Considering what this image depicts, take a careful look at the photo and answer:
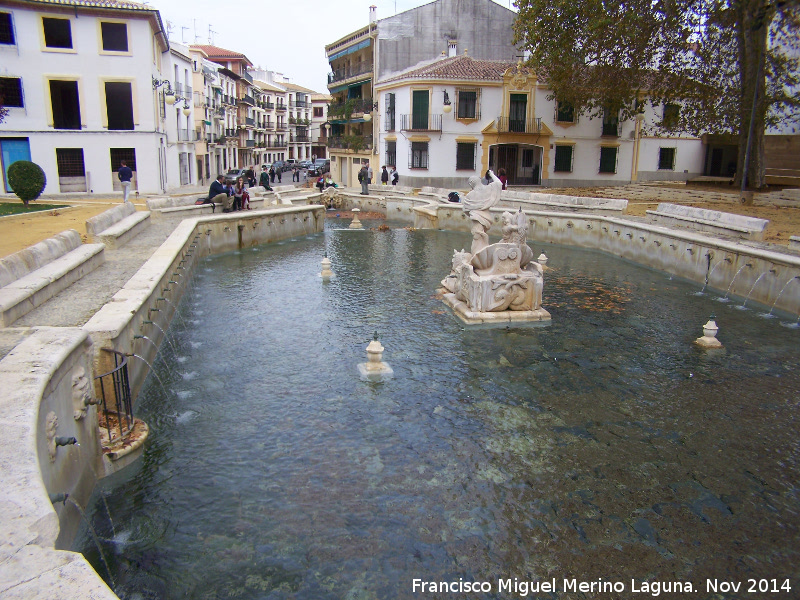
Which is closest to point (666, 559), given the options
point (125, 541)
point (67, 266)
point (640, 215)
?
point (125, 541)

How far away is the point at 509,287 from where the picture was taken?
1152cm

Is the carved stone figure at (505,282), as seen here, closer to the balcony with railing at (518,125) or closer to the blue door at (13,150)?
the balcony with railing at (518,125)

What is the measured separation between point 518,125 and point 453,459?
3167cm

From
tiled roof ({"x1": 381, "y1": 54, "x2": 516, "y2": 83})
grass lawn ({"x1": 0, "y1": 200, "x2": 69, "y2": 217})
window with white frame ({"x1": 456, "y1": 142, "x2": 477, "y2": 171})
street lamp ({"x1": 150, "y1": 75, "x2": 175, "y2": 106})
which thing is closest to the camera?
grass lawn ({"x1": 0, "y1": 200, "x2": 69, "y2": 217})

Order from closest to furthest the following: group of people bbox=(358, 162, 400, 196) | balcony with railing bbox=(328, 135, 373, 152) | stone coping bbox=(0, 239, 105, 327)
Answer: stone coping bbox=(0, 239, 105, 327)
group of people bbox=(358, 162, 400, 196)
balcony with railing bbox=(328, 135, 373, 152)

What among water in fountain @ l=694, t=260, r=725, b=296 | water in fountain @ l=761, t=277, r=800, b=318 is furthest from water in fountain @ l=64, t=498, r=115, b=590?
water in fountain @ l=694, t=260, r=725, b=296

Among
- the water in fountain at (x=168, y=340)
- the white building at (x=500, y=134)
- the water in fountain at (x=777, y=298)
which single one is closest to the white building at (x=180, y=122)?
the white building at (x=500, y=134)

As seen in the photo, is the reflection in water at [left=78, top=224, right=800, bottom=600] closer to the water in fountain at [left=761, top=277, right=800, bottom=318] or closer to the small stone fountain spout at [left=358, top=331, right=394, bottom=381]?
the small stone fountain spout at [left=358, top=331, right=394, bottom=381]

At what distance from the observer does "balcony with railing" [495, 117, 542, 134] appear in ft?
116

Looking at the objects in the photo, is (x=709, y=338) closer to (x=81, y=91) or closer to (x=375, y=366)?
(x=375, y=366)

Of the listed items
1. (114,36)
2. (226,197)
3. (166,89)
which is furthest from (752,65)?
(166,89)

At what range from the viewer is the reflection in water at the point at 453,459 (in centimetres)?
508

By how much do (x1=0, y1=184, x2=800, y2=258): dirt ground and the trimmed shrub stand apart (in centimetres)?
111

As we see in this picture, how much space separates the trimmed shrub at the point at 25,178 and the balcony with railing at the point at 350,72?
2602 centimetres
